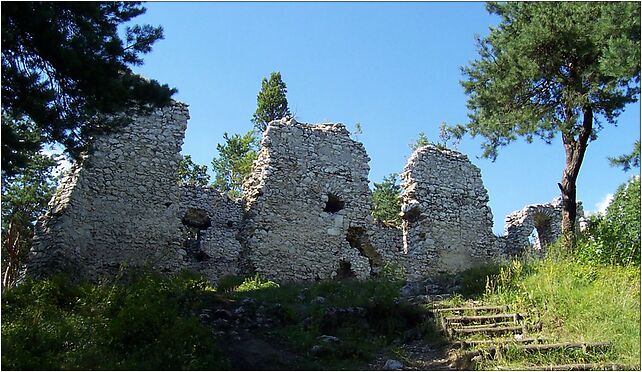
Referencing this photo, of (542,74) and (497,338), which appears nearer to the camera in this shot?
(497,338)

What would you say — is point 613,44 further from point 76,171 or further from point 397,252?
point 76,171

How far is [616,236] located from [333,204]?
22.5ft

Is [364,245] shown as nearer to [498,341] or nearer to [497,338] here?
[497,338]

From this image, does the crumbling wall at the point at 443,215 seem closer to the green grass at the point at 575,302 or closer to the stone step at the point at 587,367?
the green grass at the point at 575,302

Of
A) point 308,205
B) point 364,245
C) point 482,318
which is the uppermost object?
point 308,205

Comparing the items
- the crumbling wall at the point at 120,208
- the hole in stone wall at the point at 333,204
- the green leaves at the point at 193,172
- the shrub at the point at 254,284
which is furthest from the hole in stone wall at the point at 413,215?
the green leaves at the point at 193,172

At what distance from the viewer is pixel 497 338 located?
25.5ft

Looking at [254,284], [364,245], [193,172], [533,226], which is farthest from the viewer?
[193,172]

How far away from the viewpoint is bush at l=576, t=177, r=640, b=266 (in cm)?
951

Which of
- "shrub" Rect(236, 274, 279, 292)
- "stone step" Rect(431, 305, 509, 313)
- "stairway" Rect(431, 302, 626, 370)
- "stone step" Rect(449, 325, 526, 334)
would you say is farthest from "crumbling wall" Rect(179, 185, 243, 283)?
"stone step" Rect(449, 325, 526, 334)

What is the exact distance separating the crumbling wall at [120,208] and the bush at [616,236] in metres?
8.18

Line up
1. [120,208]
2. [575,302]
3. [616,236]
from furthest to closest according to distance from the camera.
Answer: [120,208] → [616,236] → [575,302]

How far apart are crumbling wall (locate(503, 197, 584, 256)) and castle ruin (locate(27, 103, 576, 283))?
1.42 ft

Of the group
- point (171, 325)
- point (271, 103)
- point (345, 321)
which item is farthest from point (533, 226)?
point (271, 103)
